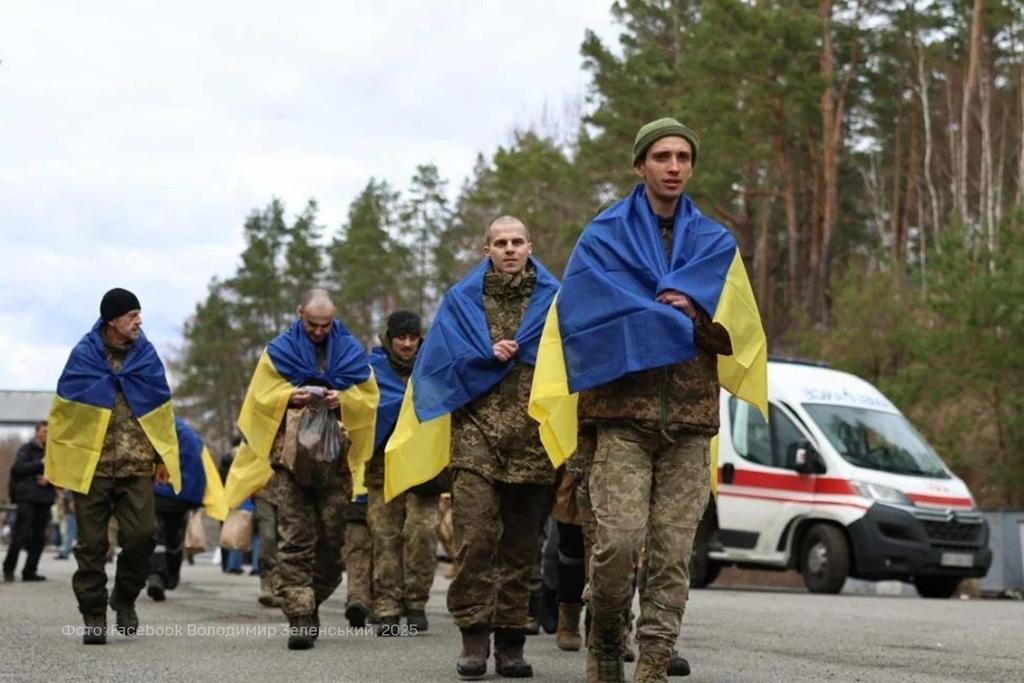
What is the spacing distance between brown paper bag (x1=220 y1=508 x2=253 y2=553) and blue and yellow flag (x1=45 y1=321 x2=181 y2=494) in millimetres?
6275

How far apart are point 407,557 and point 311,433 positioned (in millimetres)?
1675

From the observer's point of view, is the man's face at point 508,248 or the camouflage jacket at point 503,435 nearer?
the camouflage jacket at point 503,435

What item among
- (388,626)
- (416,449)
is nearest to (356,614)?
(388,626)

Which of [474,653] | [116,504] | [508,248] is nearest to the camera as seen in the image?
[474,653]

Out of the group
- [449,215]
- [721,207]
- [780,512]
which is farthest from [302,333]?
[449,215]

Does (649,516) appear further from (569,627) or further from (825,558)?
(825,558)

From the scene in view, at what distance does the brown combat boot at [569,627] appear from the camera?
10.0 meters

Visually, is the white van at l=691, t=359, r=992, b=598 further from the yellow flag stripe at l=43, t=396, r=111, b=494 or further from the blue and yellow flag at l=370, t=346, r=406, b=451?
the yellow flag stripe at l=43, t=396, r=111, b=494

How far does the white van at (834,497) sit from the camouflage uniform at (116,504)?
1002 cm

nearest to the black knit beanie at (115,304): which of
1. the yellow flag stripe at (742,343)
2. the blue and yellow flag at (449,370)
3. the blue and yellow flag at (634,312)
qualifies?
the blue and yellow flag at (449,370)

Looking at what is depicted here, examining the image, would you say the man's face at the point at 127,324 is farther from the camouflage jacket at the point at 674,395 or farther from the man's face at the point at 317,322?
the camouflage jacket at the point at 674,395

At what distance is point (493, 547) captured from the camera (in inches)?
332

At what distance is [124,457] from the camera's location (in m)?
10.5

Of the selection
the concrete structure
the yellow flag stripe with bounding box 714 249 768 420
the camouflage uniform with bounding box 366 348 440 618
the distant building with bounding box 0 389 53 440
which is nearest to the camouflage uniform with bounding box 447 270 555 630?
the yellow flag stripe with bounding box 714 249 768 420
